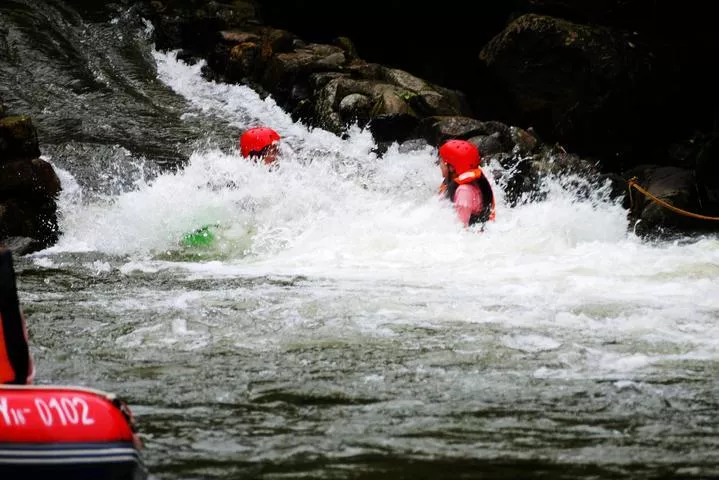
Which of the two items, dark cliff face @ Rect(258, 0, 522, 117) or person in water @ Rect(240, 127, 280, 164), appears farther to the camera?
dark cliff face @ Rect(258, 0, 522, 117)

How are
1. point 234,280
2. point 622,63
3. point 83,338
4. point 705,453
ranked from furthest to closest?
point 622,63 < point 234,280 < point 83,338 < point 705,453

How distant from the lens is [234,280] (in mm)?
6527

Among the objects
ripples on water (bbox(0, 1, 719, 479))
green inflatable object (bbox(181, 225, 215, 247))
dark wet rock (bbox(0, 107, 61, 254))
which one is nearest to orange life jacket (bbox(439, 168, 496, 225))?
ripples on water (bbox(0, 1, 719, 479))

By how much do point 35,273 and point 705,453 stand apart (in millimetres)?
5434

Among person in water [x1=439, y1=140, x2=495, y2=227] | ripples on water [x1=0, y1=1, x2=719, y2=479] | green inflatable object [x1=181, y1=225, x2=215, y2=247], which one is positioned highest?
person in water [x1=439, y1=140, x2=495, y2=227]

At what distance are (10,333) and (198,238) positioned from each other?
16.3 feet

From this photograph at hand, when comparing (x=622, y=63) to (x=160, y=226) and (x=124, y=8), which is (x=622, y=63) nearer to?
(x=160, y=226)

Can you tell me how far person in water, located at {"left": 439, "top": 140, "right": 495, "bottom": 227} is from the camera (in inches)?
314

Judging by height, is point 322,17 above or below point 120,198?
above

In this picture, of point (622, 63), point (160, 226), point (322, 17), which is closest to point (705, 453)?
point (160, 226)

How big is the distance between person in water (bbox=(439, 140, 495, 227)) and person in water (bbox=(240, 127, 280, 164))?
2.39m

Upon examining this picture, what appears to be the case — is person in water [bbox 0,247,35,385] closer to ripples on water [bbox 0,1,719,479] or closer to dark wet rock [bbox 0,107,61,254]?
ripples on water [bbox 0,1,719,479]

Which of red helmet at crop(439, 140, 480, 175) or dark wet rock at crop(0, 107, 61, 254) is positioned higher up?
red helmet at crop(439, 140, 480, 175)

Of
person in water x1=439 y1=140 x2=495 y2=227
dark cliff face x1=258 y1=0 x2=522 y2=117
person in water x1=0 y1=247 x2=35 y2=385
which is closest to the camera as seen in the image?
person in water x1=0 y1=247 x2=35 y2=385
